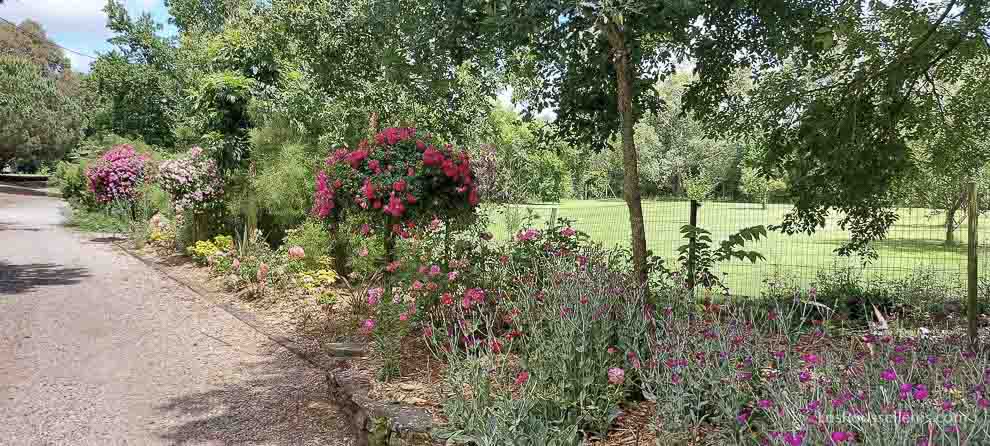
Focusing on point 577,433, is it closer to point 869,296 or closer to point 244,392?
point 244,392

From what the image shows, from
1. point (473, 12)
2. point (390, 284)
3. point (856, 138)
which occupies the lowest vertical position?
point (390, 284)

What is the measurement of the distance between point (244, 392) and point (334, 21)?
398cm

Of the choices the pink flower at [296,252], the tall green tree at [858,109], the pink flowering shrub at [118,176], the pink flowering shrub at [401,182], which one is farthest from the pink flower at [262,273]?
the pink flowering shrub at [118,176]

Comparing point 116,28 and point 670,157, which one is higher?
point 116,28

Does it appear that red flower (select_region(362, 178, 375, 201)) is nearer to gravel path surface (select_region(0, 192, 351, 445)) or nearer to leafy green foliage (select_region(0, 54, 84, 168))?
gravel path surface (select_region(0, 192, 351, 445))

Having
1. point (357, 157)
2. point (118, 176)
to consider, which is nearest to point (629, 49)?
point (357, 157)

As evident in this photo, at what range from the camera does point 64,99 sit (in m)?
39.0

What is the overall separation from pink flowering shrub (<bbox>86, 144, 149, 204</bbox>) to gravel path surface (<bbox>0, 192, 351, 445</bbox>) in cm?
570

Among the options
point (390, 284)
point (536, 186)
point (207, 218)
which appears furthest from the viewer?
point (536, 186)

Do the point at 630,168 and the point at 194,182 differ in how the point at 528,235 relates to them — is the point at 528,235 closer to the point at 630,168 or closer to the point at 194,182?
the point at 630,168

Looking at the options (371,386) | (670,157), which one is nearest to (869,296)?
(371,386)

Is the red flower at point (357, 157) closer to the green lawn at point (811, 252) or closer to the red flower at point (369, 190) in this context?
the red flower at point (369, 190)

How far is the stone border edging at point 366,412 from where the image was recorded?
3.39m

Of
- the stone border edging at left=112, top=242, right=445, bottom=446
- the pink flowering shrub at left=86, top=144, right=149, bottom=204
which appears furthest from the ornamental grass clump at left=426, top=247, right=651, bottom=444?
the pink flowering shrub at left=86, top=144, right=149, bottom=204
